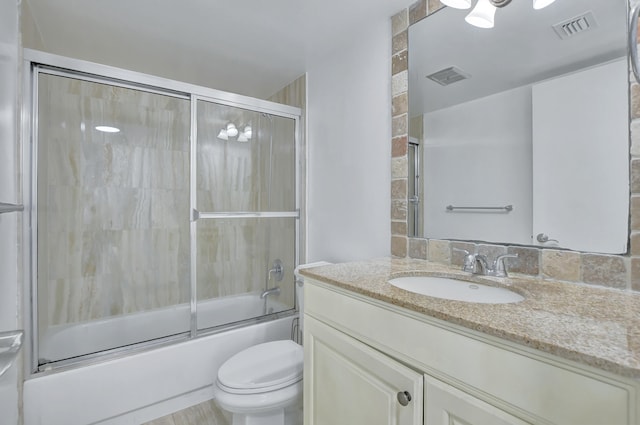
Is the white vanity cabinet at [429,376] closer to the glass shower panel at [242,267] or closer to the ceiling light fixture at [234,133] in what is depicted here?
the glass shower panel at [242,267]

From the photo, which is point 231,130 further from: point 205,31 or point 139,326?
point 139,326

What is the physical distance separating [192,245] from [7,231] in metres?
0.89

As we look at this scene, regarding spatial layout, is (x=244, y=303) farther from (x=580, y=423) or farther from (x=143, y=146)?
(x=580, y=423)

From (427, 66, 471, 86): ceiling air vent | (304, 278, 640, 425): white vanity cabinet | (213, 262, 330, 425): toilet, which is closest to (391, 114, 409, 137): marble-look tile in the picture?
(427, 66, 471, 86): ceiling air vent

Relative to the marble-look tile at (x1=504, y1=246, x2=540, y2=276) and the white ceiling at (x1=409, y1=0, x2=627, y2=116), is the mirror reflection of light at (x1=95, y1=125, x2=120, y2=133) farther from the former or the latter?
the marble-look tile at (x1=504, y1=246, x2=540, y2=276)

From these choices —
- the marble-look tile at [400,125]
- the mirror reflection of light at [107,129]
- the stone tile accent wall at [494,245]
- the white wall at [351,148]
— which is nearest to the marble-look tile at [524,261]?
the stone tile accent wall at [494,245]

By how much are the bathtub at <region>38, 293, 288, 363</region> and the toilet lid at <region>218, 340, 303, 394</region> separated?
59cm

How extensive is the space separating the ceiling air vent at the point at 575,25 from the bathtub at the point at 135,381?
87.6 inches

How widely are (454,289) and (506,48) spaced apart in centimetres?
99

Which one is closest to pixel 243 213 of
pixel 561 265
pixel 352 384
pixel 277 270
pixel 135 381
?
→ pixel 277 270

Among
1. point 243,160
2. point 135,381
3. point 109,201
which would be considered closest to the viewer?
point 135,381

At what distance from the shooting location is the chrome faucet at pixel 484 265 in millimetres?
1118

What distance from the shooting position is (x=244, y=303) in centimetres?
231

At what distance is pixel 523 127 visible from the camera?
115 centimetres
